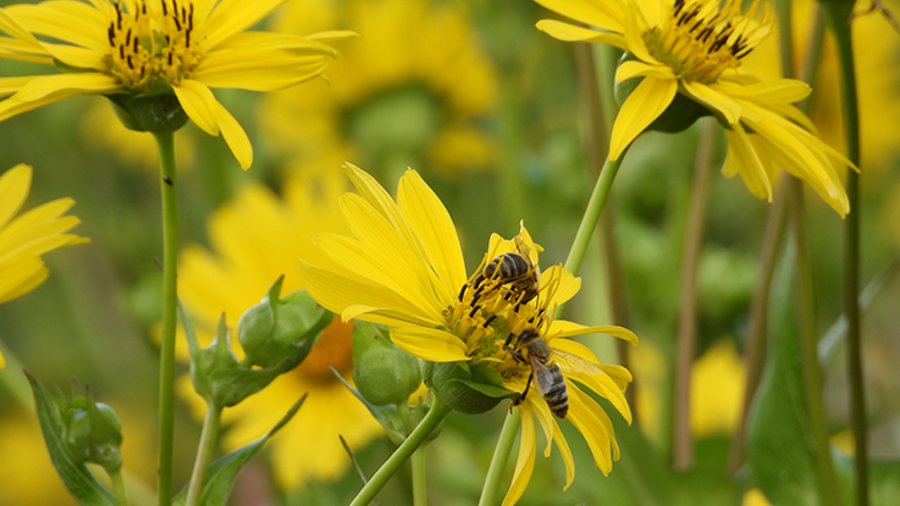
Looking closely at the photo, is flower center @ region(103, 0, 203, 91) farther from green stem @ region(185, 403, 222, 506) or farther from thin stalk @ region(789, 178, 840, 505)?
thin stalk @ region(789, 178, 840, 505)

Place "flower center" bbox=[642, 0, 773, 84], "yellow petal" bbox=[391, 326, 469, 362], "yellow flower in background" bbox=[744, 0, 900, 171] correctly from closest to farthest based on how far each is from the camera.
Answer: "yellow petal" bbox=[391, 326, 469, 362] < "flower center" bbox=[642, 0, 773, 84] < "yellow flower in background" bbox=[744, 0, 900, 171]

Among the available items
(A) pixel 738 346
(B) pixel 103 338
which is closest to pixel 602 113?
(A) pixel 738 346

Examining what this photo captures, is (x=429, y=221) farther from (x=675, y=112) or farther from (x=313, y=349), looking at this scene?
(x=313, y=349)

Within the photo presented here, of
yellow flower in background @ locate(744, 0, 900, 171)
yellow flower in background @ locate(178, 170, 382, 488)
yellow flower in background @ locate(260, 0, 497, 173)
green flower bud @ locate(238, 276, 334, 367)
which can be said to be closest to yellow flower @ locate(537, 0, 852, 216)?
green flower bud @ locate(238, 276, 334, 367)

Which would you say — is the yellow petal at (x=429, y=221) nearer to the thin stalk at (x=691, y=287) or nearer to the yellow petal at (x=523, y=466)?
the yellow petal at (x=523, y=466)

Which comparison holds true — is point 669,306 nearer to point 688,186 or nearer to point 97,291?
point 688,186

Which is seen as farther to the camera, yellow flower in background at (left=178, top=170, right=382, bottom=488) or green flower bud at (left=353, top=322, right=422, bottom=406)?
yellow flower in background at (left=178, top=170, right=382, bottom=488)
